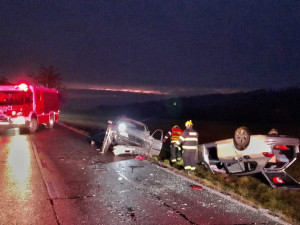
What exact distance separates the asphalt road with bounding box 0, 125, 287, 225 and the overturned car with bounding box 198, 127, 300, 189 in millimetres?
1116

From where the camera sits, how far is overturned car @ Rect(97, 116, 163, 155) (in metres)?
12.1

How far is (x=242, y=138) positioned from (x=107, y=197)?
3.22 m

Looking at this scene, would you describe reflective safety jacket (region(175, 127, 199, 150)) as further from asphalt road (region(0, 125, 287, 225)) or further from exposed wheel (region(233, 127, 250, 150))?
exposed wheel (region(233, 127, 250, 150))

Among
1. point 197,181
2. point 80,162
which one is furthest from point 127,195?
point 80,162

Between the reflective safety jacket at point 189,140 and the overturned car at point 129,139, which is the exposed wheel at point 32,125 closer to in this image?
the overturned car at point 129,139

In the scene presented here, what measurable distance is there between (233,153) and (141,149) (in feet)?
15.0

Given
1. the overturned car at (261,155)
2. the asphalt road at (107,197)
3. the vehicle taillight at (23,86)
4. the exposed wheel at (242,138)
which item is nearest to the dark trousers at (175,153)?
the asphalt road at (107,197)

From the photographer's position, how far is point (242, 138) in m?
7.84

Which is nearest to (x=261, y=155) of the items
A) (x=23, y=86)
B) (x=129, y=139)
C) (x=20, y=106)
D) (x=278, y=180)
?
(x=278, y=180)

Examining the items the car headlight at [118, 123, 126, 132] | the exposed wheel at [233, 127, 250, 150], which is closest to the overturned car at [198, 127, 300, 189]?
the exposed wheel at [233, 127, 250, 150]

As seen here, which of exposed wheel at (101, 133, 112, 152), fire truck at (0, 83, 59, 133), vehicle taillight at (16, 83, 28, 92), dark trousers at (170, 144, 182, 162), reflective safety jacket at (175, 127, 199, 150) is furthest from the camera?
vehicle taillight at (16, 83, 28, 92)

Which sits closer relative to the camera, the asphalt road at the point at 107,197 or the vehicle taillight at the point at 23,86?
the asphalt road at the point at 107,197

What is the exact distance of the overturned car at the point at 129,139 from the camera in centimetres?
1209

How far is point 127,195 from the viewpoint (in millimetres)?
6992
